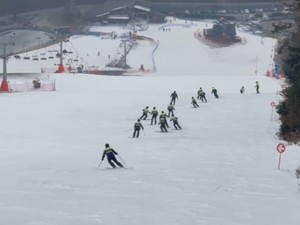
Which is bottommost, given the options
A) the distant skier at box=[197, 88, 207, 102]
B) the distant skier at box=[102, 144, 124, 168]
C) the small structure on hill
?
the distant skier at box=[197, 88, 207, 102]

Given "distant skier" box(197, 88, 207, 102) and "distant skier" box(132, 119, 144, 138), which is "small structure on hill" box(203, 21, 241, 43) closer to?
"distant skier" box(197, 88, 207, 102)

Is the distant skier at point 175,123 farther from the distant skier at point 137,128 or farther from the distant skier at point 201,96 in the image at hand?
the distant skier at point 201,96

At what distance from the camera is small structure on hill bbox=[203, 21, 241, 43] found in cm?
8300

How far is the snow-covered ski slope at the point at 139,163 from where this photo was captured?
1095 centimetres

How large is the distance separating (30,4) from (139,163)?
346ft

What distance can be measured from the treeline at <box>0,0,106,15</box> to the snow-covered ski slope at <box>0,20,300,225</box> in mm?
78396

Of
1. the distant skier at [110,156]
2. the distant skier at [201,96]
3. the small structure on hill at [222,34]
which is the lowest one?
the distant skier at [201,96]

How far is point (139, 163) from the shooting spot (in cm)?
1602

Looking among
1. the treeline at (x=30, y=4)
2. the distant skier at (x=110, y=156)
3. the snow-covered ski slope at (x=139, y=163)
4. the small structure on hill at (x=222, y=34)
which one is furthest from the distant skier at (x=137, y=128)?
the treeline at (x=30, y=4)

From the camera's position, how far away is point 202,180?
1384cm

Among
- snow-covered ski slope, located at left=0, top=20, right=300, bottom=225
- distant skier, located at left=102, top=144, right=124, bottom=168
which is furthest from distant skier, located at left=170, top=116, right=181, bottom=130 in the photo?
distant skier, located at left=102, top=144, right=124, bottom=168

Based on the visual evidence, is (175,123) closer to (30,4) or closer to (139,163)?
(139,163)

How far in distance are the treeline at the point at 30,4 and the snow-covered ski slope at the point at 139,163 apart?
7840 cm

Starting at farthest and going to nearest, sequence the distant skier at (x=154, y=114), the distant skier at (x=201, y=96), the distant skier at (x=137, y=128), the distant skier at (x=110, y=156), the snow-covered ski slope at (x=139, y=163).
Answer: the distant skier at (x=201, y=96)
the distant skier at (x=154, y=114)
the distant skier at (x=137, y=128)
the distant skier at (x=110, y=156)
the snow-covered ski slope at (x=139, y=163)
